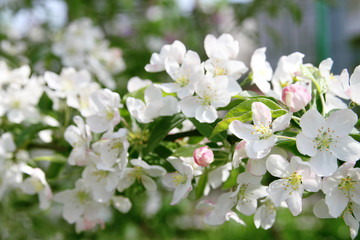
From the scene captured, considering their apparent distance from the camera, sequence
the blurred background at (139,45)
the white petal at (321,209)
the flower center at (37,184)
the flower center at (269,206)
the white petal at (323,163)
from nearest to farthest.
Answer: the white petal at (323,163)
the white petal at (321,209)
the flower center at (269,206)
the flower center at (37,184)
the blurred background at (139,45)

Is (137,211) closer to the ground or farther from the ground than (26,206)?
closer to the ground

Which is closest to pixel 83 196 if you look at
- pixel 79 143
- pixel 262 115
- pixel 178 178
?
pixel 79 143

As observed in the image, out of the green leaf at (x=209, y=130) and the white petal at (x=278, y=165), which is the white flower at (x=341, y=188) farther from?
the green leaf at (x=209, y=130)

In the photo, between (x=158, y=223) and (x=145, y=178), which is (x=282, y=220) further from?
(x=145, y=178)

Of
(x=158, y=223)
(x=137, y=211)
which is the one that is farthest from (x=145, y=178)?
(x=158, y=223)

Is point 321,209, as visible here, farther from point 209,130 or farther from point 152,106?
point 152,106

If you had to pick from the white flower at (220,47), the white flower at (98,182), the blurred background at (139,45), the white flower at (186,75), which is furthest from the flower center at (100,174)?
the blurred background at (139,45)

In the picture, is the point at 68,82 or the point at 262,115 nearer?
the point at 262,115
